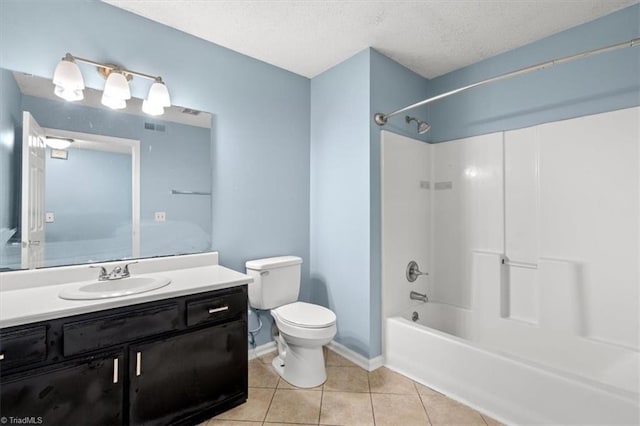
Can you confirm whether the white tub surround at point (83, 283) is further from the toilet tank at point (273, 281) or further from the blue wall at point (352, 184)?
the blue wall at point (352, 184)

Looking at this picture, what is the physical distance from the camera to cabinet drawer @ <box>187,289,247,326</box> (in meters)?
1.59

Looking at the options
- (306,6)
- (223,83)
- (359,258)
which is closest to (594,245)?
(359,258)

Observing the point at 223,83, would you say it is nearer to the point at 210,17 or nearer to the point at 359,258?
the point at 210,17

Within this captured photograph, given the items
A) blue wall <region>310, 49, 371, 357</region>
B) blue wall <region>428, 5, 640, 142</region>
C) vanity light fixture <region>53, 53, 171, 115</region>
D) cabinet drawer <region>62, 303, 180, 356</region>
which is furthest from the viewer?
blue wall <region>310, 49, 371, 357</region>

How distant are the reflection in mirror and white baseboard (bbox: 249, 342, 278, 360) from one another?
92 cm

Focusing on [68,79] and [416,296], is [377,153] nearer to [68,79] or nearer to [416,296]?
[416,296]

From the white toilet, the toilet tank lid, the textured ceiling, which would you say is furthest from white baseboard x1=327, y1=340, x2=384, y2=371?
the textured ceiling

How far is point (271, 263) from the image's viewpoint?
2.25m

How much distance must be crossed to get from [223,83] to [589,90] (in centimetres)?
250

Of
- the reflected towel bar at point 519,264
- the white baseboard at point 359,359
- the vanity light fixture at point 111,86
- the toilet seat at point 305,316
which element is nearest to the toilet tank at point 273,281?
the toilet seat at point 305,316

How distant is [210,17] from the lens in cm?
189

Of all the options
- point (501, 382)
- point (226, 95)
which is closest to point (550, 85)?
point (501, 382)

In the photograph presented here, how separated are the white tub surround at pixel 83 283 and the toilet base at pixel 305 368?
26.3 inches

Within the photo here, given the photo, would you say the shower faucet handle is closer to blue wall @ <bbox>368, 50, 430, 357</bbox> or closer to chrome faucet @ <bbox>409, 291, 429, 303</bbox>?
chrome faucet @ <bbox>409, 291, 429, 303</bbox>
